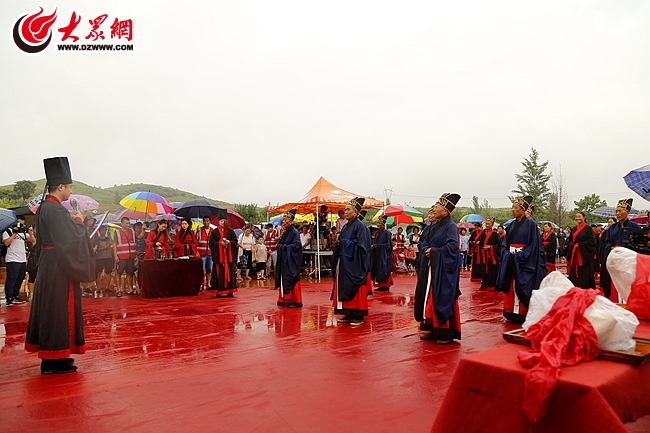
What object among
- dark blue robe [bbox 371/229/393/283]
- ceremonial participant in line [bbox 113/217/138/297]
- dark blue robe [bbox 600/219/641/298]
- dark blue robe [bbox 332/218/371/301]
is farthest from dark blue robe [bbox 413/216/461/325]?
ceremonial participant in line [bbox 113/217/138/297]

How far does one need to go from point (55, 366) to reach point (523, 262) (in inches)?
243

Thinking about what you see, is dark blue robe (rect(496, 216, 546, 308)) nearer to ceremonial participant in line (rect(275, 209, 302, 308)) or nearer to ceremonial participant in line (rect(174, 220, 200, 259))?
ceremonial participant in line (rect(275, 209, 302, 308))

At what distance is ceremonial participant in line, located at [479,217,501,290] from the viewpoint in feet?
39.8

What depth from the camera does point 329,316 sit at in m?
7.96

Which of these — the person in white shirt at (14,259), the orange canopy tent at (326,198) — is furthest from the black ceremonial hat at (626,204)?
the person in white shirt at (14,259)

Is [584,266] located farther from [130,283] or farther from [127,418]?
[130,283]

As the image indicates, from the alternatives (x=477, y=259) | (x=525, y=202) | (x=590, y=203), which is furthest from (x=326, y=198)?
(x=590, y=203)

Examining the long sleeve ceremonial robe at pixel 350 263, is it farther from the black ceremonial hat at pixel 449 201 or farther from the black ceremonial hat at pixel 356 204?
the black ceremonial hat at pixel 449 201

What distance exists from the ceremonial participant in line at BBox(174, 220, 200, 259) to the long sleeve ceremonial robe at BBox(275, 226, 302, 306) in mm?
3453

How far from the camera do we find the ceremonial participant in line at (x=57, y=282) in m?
4.56

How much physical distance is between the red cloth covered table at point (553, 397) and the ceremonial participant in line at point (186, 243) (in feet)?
33.0

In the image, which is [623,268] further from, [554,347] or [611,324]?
[554,347]

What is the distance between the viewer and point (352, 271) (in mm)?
7332

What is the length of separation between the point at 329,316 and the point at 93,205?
8249 mm
